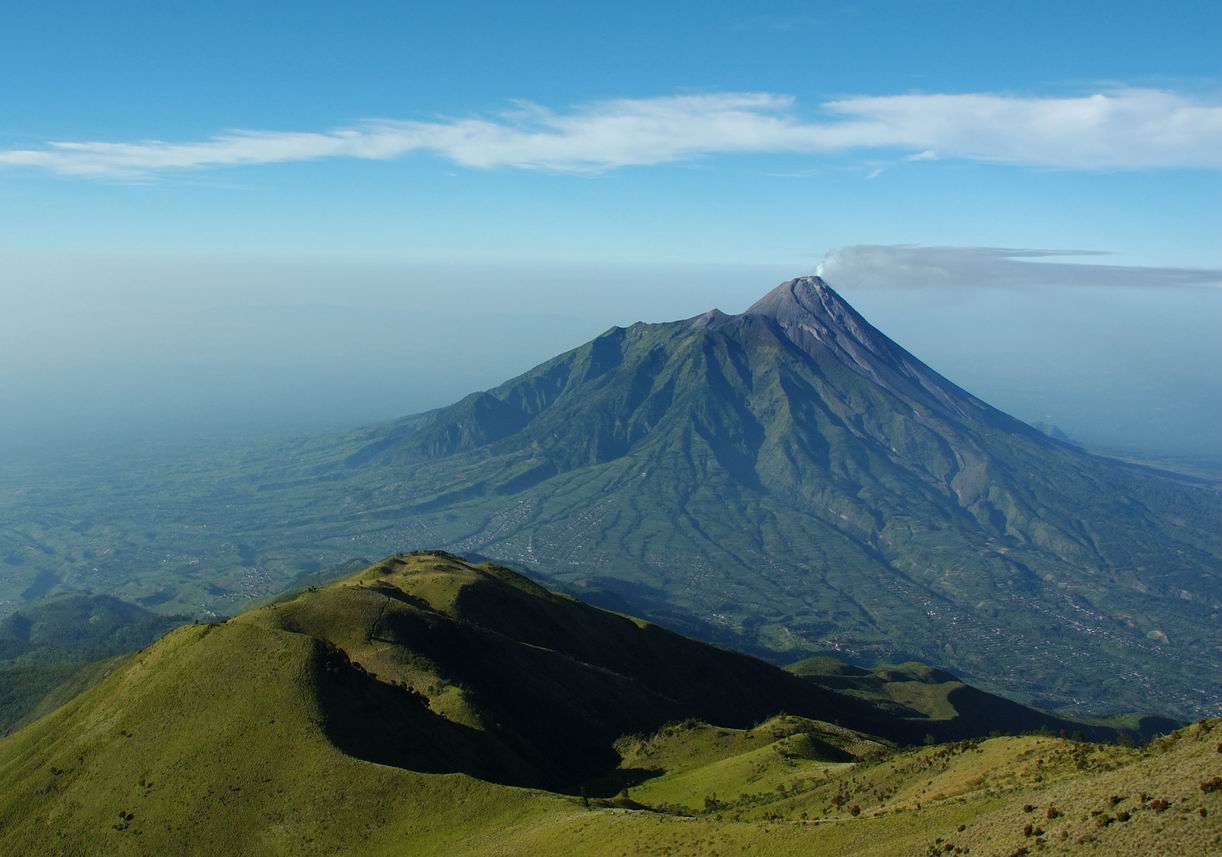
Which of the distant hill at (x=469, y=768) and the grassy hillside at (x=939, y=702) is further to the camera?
the grassy hillside at (x=939, y=702)

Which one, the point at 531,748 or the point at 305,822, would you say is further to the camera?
the point at 531,748

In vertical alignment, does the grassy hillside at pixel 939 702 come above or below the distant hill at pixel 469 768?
below

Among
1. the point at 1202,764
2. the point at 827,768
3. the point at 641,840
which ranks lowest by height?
the point at 827,768

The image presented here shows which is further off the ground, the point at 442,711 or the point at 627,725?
the point at 442,711

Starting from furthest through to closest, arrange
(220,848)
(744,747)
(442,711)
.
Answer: (744,747) < (442,711) < (220,848)

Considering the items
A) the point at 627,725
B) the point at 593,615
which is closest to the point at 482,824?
the point at 627,725

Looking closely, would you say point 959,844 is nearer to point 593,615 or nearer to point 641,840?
point 641,840

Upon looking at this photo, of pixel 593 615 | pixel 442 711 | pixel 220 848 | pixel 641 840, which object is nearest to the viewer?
pixel 641 840
